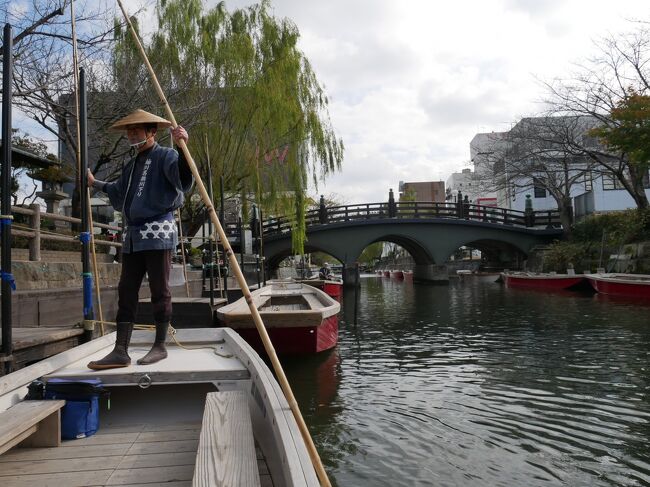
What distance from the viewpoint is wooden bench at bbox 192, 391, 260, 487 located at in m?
1.57

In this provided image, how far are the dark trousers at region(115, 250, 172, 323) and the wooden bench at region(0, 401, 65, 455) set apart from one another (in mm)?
886

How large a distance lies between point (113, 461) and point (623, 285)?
53.1ft

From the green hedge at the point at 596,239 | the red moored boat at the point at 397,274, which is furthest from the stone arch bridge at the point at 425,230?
the red moored boat at the point at 397,274

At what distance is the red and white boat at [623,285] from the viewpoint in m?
14.0

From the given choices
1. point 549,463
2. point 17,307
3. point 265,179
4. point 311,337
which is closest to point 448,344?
point 311,337

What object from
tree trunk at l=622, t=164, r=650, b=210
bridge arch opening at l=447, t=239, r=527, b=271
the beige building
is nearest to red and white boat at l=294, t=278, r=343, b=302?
tree trunk at l=622, t=164, r=650, b=210

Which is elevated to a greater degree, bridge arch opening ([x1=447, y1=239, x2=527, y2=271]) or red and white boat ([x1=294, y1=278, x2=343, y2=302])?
bridge arch opening ([x1=447, y1=239, x2=527, y2=271])

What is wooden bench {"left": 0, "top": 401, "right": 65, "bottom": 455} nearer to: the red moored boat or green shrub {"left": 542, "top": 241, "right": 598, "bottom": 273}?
green shrub {"left": 542, "top": 241, "right": 598, "bottom": 273}

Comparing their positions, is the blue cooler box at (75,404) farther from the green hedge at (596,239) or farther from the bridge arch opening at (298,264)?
the green hedge at (596,239)

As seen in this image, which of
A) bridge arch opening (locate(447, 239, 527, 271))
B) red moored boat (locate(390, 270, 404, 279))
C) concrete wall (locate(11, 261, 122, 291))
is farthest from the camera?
red moored boat (locate(390, 270, 404, 279))

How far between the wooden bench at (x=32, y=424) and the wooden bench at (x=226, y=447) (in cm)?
65

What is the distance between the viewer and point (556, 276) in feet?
64.8

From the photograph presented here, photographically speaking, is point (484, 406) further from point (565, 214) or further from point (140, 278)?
point (565, 214)

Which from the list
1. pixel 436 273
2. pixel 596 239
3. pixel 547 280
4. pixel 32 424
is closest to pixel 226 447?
pixel 32 424
